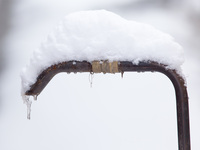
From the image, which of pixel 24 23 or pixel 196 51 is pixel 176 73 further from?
pixel 24 23

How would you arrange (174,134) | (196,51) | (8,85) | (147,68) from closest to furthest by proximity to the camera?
1. (147,68)
2. (174,134)
3. (196,51)
4. (8,85)

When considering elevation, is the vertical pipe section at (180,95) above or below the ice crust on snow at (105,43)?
below

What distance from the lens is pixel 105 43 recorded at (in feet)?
2.24

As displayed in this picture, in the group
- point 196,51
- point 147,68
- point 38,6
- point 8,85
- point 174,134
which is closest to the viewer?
point 147,68

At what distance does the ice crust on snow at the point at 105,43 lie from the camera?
0.67m

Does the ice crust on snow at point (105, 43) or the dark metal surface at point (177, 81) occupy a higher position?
the ice crust on snow at point (105, 43)

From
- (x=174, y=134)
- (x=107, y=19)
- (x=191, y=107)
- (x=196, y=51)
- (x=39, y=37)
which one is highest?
(x=39, y=37)

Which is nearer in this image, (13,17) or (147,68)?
(147,68)

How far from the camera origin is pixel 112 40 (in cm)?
68

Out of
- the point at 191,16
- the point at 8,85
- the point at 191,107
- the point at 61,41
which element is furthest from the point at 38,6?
the point at 61,41

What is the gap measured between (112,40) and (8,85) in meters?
2.17

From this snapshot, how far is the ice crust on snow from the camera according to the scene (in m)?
0.67

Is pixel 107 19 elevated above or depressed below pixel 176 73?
above

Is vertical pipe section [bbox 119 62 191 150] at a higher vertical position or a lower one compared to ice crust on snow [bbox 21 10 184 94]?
lower
